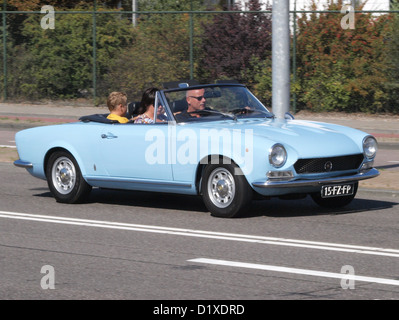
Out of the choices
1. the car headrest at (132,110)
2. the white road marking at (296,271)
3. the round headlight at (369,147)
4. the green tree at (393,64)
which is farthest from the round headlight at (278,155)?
the green tree at (393,64)

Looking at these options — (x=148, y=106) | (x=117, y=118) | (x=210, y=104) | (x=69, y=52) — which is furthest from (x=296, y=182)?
(x=69, y=52)

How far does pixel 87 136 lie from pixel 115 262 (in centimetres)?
357

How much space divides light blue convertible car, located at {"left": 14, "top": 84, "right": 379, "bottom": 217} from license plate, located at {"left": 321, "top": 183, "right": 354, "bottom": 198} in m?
0.01

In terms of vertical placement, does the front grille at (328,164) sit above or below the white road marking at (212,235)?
above

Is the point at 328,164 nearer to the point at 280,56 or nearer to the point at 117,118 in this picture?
the point at 117,118

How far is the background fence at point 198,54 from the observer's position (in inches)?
972

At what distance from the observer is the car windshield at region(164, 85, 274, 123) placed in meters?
10.6

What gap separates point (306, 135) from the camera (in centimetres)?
992

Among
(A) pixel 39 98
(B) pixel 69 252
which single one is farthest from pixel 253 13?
(B) pixel 69 252

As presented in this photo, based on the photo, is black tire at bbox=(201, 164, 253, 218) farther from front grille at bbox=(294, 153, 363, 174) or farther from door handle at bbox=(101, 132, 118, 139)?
door handle at bbox=(101, 132, 118, 139)

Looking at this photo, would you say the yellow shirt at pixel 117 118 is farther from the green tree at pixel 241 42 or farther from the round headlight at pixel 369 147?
the green tree at pixel 241 42

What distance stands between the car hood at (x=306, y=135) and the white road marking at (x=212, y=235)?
3.98ft
